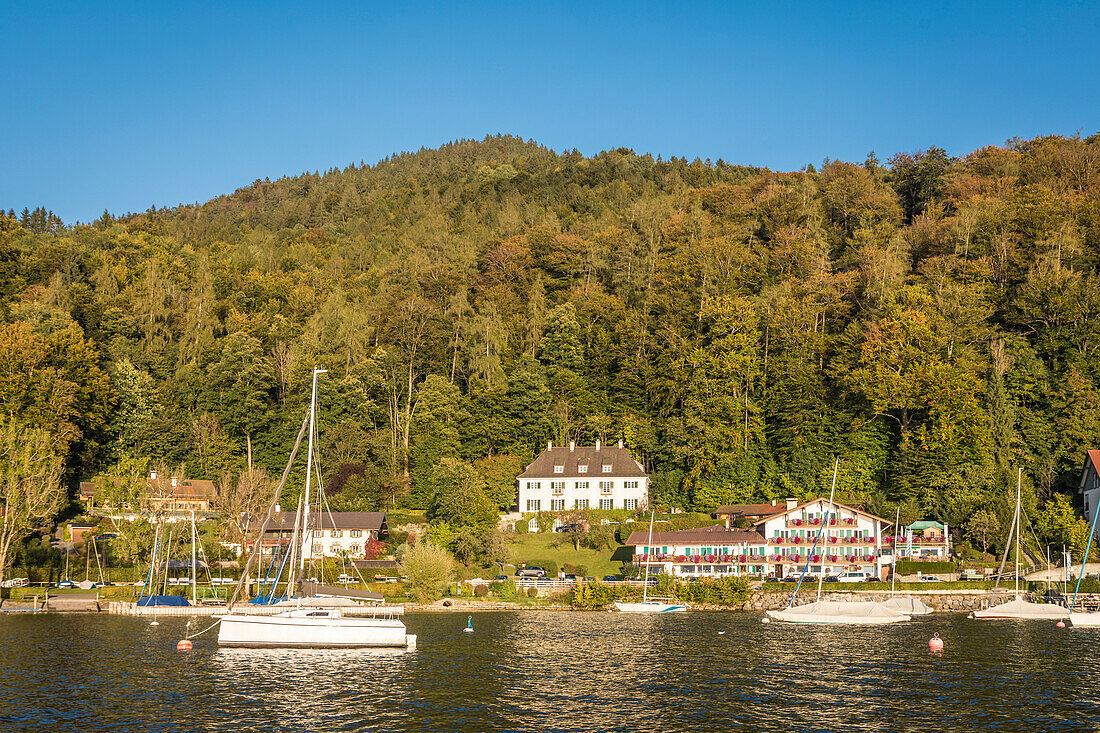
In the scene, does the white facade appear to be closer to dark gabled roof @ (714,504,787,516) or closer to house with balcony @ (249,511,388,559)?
dark gabled roof @ (714,504,787,516)

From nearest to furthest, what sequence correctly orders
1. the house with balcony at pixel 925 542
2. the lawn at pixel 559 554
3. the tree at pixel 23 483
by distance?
the tree at pixel 23 483 < the lawn at pixel 559 554 < the house with balcony at pixel 925 542

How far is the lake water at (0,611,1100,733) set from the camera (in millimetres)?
36562

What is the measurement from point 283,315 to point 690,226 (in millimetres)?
64070

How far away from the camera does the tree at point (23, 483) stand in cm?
8244

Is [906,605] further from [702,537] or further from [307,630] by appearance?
[307,630]

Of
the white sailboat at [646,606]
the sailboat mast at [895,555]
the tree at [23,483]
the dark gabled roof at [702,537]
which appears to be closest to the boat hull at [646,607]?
the white sailboat at [646,606]

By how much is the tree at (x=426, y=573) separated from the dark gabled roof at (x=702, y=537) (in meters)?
20.8

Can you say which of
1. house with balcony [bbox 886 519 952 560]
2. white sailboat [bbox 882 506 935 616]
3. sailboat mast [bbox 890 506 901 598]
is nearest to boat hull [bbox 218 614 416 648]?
white sailboat [bbox 882 506 935 616]

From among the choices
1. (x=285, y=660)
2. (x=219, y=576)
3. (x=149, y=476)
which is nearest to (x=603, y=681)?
(x=285, y=660)

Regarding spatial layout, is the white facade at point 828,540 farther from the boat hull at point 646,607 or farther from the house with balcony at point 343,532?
the house with balcony at point 343,532

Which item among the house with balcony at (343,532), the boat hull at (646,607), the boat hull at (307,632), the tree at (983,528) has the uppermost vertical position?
the tree at (983,528)

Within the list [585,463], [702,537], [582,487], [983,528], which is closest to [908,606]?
[983,528]

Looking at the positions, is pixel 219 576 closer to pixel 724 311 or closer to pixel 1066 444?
pixel 724 311

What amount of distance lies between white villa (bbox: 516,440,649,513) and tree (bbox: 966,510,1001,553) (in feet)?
117
